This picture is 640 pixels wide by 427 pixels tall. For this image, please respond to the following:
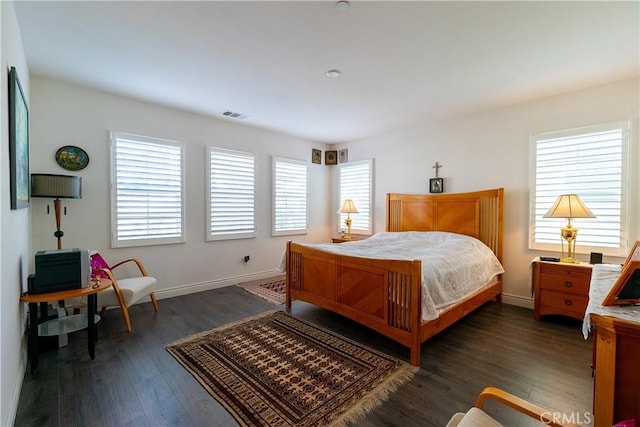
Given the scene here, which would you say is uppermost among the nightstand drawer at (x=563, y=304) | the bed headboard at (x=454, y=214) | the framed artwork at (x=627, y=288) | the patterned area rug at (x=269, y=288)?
the bed headboard at (x=454, y=214)

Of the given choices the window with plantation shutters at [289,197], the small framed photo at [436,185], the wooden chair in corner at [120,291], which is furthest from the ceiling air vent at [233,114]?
the small framed photo at [436,185]

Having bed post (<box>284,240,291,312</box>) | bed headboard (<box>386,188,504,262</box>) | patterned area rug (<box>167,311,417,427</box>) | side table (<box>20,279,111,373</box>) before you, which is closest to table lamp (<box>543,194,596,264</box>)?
bed headboard (<box>386,188,504,262</box>)

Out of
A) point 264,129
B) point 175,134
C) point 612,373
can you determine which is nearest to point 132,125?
point 175,134

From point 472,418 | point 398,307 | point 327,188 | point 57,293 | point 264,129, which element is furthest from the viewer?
point 327,188

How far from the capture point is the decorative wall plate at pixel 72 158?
316 centimetres

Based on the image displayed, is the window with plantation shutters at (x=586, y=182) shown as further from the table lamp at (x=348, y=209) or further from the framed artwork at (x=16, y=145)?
the framed artwork at (x=16, y=145)

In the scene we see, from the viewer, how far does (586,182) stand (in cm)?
324

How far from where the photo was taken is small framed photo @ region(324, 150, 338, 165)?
19.6 feet

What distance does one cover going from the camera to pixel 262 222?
5.01 meters

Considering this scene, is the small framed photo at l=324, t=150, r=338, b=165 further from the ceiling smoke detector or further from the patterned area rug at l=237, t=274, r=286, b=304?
the ceiling smoke detector

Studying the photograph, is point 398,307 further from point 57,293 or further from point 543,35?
point 57,293

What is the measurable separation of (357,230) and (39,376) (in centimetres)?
460

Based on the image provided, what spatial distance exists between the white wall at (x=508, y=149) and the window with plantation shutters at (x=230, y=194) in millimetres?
2499

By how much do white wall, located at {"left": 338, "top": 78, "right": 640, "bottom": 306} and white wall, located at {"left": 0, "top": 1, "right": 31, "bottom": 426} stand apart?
4582mm
